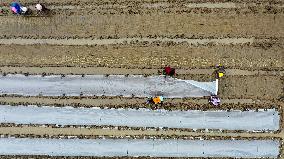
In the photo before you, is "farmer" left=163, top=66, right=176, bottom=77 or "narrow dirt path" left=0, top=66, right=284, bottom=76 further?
"narrow dirt path" left=0, top=66, right=284, bottom=76

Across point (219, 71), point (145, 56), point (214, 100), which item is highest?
point (145, 56)

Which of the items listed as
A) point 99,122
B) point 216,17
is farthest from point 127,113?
point 216,17

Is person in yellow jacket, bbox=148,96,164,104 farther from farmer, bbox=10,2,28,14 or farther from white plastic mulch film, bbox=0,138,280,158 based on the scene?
farmer, bbox=10,2,28,14

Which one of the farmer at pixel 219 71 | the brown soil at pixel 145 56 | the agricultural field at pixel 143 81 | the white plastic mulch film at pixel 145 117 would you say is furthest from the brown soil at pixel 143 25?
the white plastic mulch film at pixel 145 117

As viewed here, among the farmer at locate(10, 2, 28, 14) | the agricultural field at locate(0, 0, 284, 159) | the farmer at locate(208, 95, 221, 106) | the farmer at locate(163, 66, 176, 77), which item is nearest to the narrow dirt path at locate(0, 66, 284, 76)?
the agricultural field at locate(0, 0, 284, 159)

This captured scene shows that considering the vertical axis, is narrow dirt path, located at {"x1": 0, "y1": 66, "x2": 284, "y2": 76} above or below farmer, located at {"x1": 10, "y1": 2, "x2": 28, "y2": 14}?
below

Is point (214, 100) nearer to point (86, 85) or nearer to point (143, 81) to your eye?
point (143, 81)

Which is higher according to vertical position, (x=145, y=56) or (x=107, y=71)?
(x=145, y=56)

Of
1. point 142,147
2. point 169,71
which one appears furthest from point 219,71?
point 142,147

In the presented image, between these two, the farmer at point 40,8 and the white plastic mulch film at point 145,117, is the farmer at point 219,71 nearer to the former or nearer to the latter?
the white plastic mulch film at point 145,117
